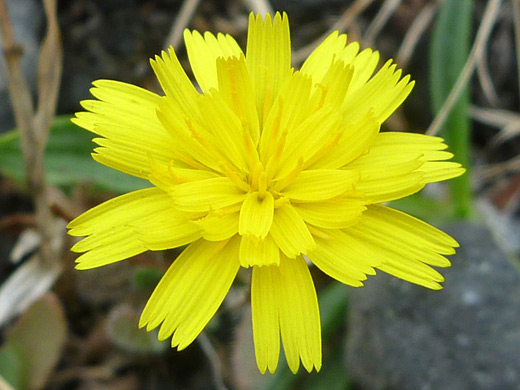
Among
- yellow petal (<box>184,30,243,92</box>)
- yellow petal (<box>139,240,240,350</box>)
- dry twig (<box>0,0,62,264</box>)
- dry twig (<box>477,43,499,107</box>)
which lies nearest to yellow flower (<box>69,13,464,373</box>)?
yellow petal (<box>139,240,240,350</box>)

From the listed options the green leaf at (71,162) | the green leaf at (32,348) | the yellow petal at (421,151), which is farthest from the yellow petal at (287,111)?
the green leaf at (32,348)

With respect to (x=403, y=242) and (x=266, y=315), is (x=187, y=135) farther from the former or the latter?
(x=403, y=242)

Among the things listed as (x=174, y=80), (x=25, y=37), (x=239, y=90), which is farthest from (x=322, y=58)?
(x=25, y=37)

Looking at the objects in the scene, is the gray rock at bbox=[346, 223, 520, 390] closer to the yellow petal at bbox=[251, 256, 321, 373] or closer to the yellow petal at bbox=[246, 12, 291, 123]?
the yellow petal at bbox=[251, 256, 321, 373]

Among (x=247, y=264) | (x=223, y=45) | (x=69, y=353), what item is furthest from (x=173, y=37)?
(x=247, y=264)

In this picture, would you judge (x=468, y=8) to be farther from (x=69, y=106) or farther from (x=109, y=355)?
(x=109, y=355)

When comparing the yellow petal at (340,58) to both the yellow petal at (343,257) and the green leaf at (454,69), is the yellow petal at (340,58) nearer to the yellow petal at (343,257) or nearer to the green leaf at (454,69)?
the yellow petal at (343,257)
